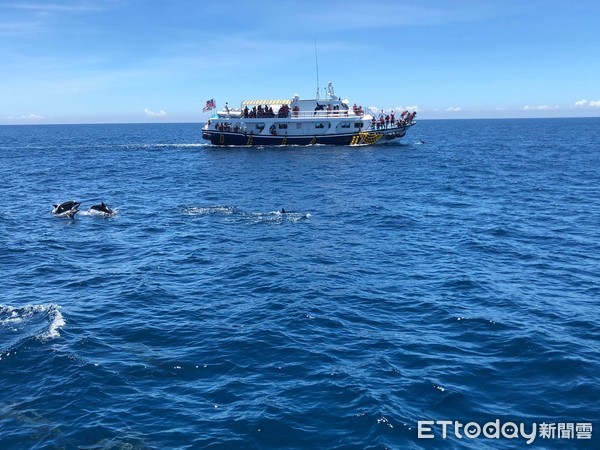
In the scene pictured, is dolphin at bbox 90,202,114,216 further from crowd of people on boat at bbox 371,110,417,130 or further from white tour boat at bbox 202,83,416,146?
crowd of people on boat at bbox 371,110,417,130

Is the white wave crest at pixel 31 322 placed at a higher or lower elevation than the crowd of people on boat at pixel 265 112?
lower

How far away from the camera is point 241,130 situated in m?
94.1

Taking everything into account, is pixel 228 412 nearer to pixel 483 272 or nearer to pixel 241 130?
pixel 483 272

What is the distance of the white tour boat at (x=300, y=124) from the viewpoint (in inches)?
3590

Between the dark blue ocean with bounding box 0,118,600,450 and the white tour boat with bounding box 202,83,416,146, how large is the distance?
47.7m

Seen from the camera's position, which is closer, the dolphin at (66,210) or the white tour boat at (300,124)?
the dolphin at (66,210)

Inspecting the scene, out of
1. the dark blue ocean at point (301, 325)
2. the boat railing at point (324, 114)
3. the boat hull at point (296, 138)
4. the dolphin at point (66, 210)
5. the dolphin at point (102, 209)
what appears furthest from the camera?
the boat hull at point (296, 138)

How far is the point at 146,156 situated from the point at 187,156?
364 inches

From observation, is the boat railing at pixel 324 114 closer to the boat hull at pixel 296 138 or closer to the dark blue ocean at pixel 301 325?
the boat hull at pixel 296 138

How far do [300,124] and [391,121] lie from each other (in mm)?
18622

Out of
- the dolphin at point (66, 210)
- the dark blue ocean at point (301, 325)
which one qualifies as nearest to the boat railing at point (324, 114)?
the dark blue ocean at point (301, 325)

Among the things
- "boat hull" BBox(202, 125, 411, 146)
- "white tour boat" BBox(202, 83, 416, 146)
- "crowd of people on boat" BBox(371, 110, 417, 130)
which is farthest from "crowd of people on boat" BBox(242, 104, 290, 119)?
"crowd of people on boat" BBox(371, 110, 417, 130)

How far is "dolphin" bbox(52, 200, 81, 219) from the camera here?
41.4 meters

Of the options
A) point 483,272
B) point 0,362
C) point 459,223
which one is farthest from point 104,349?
point 459,223
